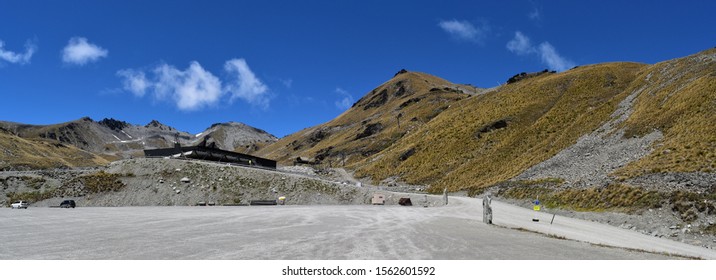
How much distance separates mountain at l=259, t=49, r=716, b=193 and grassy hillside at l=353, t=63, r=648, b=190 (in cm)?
32

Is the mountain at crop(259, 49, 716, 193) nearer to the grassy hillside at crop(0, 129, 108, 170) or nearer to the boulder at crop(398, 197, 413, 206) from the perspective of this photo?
the boulder at crop(398, 197, 413, 206)

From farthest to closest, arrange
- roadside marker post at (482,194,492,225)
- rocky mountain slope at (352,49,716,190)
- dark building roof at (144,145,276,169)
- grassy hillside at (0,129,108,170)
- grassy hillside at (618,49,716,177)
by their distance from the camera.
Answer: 1. grassy hillside at (0,129,108,170)
2. dark building roof at (144,145,276,169)
3. rocky mountain slope at (352,49,716,190)
4. grassy hillside at (618,49,716,177)
5. roadside marker post at (482,194,492,225)

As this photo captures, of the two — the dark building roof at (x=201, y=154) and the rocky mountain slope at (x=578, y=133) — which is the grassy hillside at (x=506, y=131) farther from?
the dark building roof at (x=201, y=154)

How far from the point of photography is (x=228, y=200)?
211ft

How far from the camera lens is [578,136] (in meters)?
74.8

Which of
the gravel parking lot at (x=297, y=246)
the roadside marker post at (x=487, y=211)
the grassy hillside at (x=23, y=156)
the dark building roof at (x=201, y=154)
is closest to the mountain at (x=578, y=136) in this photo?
the roadside marker post at (x=487, y=211)

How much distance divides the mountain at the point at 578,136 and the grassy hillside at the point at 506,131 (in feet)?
1.05

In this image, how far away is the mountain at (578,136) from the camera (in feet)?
149

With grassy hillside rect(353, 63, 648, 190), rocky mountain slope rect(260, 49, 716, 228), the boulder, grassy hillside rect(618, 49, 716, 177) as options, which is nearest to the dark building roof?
rocky mountain slope rect(260, 49, 716, 228)

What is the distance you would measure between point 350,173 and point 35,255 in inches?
4199

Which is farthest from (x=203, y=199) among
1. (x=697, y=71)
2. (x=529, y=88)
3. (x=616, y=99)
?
(x=529, y=88)

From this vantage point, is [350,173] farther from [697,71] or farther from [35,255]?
[35,255]

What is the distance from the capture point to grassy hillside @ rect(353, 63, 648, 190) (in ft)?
260

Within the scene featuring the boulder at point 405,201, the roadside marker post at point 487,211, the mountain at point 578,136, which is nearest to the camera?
the roadside marker post at point 487,211
